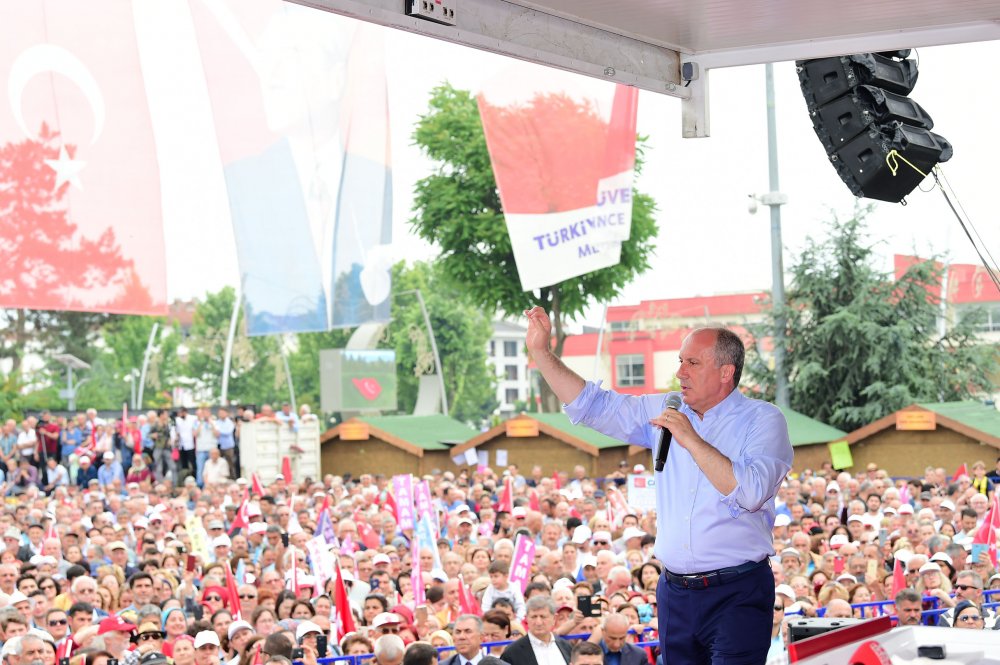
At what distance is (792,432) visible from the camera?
3105 centimetres

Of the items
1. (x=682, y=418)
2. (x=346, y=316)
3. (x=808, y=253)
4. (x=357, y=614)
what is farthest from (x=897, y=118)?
(x=808, y=253)

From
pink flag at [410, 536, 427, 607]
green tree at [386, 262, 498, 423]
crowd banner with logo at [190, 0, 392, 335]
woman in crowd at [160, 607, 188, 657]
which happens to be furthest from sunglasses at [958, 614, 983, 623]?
green tree at [386, 262, 498, 423]

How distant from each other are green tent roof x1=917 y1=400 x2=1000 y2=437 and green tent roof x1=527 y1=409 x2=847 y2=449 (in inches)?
108

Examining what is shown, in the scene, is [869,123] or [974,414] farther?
[974,414]

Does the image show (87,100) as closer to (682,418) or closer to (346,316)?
(346,316)

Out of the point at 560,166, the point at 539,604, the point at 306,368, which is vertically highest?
the point at 560,166

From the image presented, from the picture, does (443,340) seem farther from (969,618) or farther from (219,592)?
(969,618)

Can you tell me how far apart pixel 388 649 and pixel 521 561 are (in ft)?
11.0

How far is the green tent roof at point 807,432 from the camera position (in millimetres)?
30281

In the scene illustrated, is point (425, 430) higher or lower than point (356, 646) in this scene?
higher

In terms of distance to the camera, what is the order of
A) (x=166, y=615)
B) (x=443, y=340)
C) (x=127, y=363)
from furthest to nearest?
(x=443, y=340) → (x=127, y=363) → (x=166, y=615)

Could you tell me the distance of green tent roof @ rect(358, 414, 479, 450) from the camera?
1332 inches

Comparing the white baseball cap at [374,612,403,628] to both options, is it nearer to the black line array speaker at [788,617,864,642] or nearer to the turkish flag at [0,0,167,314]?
the black line array speaker at [788,617,864,642]

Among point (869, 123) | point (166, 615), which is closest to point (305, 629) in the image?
point (166, 615)
